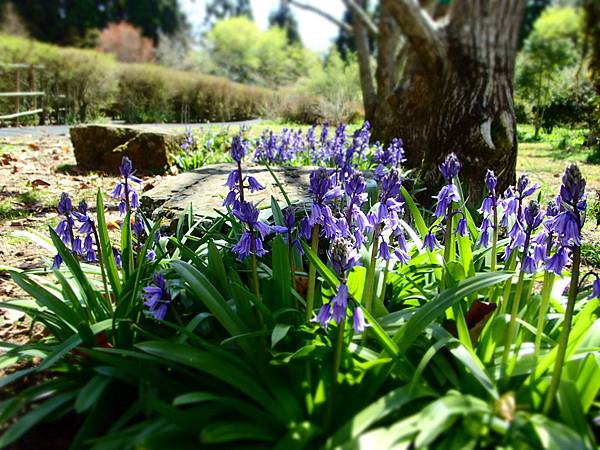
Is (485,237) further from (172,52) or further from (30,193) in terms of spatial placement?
(172,52)

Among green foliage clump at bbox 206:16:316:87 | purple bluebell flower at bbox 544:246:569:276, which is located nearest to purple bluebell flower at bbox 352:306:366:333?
purple bluebell flower at bbox 544:246:569:276

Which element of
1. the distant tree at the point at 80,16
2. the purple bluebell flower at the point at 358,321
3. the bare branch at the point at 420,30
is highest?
the distant tree at the point at 80,16

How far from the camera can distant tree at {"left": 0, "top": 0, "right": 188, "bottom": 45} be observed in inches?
1689

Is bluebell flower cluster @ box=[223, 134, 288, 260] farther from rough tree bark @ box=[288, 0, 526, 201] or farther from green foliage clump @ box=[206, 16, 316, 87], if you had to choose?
green foliage clump @ box=[206, 16, 316, 87]

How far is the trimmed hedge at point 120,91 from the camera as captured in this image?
17.3 meters

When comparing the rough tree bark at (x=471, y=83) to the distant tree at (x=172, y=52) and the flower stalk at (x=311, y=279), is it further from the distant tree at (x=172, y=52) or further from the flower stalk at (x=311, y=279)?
the distant tree at (x=172, y=52)

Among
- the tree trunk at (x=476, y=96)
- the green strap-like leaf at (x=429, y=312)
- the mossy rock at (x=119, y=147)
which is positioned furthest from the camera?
the mossy rock at (x=119, y=147)

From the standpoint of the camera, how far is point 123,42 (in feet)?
153

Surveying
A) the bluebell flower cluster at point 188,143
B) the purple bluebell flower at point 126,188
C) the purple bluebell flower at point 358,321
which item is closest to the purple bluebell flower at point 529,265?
the purple bluebell flower at point 358,321

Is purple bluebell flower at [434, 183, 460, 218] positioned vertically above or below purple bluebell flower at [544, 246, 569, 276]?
above

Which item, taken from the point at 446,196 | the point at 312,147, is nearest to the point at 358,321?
the point at 446,196

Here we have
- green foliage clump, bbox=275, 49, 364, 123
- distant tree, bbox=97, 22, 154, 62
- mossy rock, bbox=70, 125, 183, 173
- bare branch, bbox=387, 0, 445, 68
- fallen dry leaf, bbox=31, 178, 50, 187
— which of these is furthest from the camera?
distant tree, bbox=97, 22, 154, 62

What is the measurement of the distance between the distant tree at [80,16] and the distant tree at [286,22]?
2170 cm

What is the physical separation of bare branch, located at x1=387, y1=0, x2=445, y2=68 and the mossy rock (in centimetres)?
407
